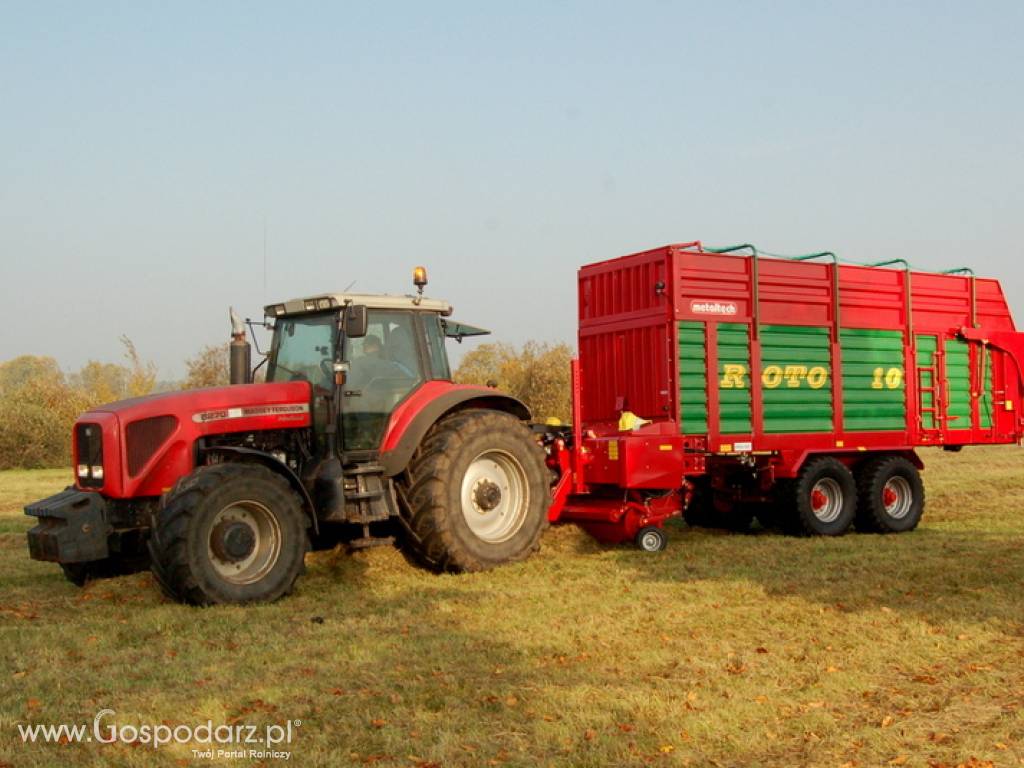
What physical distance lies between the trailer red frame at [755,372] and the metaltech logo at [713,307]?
2 cm

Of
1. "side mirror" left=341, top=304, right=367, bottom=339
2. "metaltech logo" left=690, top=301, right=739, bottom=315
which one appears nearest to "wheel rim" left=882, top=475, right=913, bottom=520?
"metaltech logo" left=690, top=301, right=739, bottom=315

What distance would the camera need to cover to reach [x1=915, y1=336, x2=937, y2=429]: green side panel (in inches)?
492

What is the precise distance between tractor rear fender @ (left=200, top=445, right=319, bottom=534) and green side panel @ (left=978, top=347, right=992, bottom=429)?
A: 337 inches

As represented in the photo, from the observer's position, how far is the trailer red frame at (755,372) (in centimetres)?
1034

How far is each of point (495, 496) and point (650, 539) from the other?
1.83 meters

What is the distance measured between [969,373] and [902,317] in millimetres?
1304

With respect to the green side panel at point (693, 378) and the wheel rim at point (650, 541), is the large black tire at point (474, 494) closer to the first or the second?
the wheel rim at point (650, 541)

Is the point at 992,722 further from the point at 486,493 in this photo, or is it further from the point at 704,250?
the point at 704,250

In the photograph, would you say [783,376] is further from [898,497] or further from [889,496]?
[898,497]

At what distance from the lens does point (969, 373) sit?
13.0 meters

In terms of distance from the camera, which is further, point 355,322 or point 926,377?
point 926,377

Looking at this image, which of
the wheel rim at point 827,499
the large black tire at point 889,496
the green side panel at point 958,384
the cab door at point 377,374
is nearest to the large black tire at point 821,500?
→ the wheel rim at point 827,499

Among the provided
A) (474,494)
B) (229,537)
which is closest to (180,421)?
(229,537)

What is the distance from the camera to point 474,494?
356 inches
